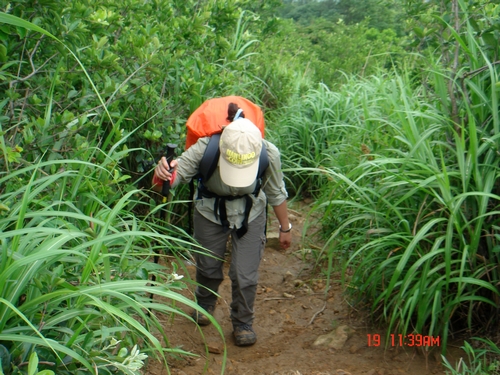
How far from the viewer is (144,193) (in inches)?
156

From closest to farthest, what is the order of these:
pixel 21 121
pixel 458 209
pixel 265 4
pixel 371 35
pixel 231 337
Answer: pixel 21 121
pixel 458 209
pixel 231 337
pixel 265 4
pixel 371 35

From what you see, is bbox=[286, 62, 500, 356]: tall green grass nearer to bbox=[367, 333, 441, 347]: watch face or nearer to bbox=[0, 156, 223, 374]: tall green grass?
bbox=[367, 333, 441, 347]: watch face

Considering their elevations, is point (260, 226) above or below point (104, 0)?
below

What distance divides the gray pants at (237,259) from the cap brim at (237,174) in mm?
496

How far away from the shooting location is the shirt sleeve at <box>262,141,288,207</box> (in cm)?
401

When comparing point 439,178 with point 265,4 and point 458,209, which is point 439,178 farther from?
point 265,4

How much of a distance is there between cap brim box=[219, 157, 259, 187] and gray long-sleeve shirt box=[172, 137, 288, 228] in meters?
0.17

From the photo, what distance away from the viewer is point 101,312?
2.51 metres

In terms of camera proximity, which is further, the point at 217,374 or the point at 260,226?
the point at 260,226

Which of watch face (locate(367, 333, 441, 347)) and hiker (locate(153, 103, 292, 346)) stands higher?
hiker (locate(153, 103, 292, 346))

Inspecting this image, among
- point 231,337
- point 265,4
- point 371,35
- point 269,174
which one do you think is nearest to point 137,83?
point 269,174

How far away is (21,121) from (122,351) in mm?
1442

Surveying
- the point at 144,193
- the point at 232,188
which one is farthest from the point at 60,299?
the point at 232,188

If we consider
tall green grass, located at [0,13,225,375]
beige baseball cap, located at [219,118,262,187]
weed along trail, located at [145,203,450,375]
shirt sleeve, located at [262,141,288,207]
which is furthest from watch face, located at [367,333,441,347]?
tall green grass, located at [0,13,225,375]
